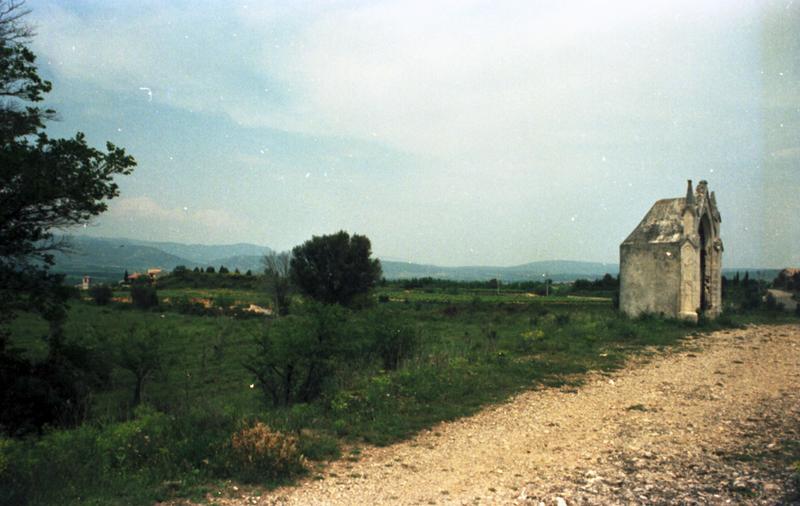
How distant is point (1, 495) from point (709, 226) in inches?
1034

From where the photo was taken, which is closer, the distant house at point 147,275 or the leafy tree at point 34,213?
the leafy tree at point 34,213

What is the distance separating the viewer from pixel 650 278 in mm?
20734

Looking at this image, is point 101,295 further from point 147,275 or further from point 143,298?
point 147,275

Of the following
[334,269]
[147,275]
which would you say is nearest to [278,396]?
[334,269]

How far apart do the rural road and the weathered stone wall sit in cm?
1010

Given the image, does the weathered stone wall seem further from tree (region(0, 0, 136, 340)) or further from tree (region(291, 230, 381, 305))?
tree (region(291, 230, 381, 305))

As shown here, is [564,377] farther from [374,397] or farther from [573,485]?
[573,485]

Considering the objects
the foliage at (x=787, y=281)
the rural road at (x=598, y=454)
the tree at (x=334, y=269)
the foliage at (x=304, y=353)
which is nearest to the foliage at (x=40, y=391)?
the foliage at (x=304, y=353)

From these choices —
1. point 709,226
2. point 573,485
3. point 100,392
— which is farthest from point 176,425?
point 709,226

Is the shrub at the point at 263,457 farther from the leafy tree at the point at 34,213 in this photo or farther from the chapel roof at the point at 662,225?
the chapel roof at the point at 662,225

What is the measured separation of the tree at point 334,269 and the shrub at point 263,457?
3839cm

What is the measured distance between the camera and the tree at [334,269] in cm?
4534

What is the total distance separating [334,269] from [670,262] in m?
30.7

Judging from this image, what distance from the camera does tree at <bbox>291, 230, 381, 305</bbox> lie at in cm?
4534
